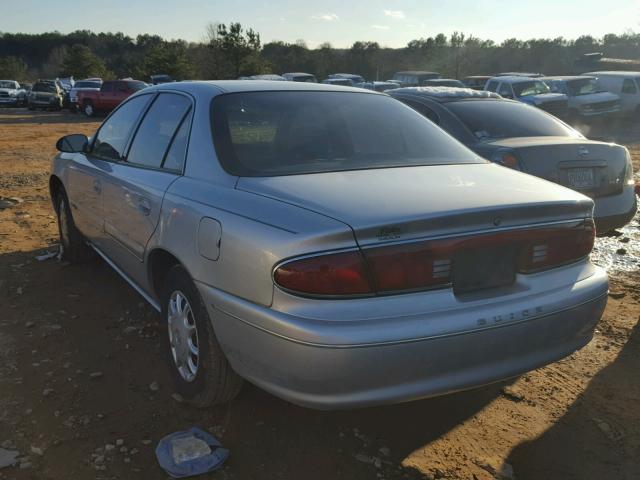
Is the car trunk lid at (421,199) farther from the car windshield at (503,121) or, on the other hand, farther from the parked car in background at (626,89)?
the parked car in background at (626,89)

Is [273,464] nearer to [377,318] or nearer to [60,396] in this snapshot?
[377,318]

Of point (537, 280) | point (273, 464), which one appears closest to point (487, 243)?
point (537, 280)

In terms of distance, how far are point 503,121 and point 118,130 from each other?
3.65 m

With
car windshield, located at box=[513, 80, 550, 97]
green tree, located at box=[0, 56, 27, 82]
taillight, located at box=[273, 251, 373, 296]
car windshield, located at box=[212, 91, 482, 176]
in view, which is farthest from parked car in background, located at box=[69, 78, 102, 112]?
green tree, located at box=[0, 56, 27, 82]

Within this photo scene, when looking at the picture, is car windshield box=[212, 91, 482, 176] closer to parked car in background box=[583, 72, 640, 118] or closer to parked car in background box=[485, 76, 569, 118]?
parked car in background box=[485, 76, 569, 118]

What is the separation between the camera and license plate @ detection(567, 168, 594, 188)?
5.14 metres

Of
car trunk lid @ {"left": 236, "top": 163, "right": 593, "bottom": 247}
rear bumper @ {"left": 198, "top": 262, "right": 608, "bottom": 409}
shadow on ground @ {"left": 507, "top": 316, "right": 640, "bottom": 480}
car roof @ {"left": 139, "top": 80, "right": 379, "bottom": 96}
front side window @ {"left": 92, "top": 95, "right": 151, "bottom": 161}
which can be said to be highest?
car roof @ {"left": 139, "top": 80, "right": 379, "bottom": 96}

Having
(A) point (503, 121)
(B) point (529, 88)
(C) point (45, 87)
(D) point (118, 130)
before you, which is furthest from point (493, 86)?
(C) point (45, 87)

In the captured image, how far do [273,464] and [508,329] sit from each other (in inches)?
46.7

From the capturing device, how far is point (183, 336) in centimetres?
307

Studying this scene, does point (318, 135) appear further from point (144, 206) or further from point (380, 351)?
point (380, 351)

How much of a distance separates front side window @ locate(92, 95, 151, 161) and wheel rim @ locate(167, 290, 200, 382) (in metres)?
1.43

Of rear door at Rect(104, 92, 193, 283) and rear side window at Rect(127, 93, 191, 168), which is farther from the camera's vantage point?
rear side window at Rect(127, 93, 191, 168)

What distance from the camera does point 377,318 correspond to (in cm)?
221
